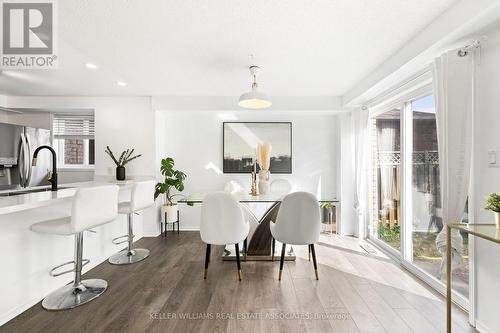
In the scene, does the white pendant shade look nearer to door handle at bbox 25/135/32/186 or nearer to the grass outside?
the grass outside

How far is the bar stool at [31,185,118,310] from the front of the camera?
75.1 inches

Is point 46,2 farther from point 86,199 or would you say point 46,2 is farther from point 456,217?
point 456,217

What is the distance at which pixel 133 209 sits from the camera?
9.38 ft

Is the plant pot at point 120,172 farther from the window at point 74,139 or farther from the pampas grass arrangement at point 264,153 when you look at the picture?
the pampas grass arrangement at point 264,153

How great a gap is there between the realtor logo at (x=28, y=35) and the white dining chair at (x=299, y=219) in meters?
2.62

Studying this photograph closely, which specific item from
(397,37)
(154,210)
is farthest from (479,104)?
(154,210)

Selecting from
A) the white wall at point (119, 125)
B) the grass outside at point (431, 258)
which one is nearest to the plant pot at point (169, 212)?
the white wall at point (119, 125)

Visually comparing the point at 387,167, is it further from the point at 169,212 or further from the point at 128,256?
the point at 128,256

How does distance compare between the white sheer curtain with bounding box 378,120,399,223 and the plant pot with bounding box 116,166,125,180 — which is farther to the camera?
the plant pot with bounding box 116,166,125,180

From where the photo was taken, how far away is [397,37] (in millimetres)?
2119

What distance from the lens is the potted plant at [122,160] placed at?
3791 millimetres

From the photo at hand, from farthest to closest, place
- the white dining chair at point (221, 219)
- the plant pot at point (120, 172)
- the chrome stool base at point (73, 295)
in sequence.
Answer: the plant pot at point (120, 172) → the white dining chair at point (221, 219) → the chrome stool base at point (73, 295)

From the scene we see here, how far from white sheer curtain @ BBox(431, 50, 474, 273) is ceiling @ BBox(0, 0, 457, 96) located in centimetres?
46

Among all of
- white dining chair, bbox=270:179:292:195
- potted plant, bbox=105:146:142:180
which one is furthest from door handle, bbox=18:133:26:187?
white dining chair, bbox=270:179:292:195
